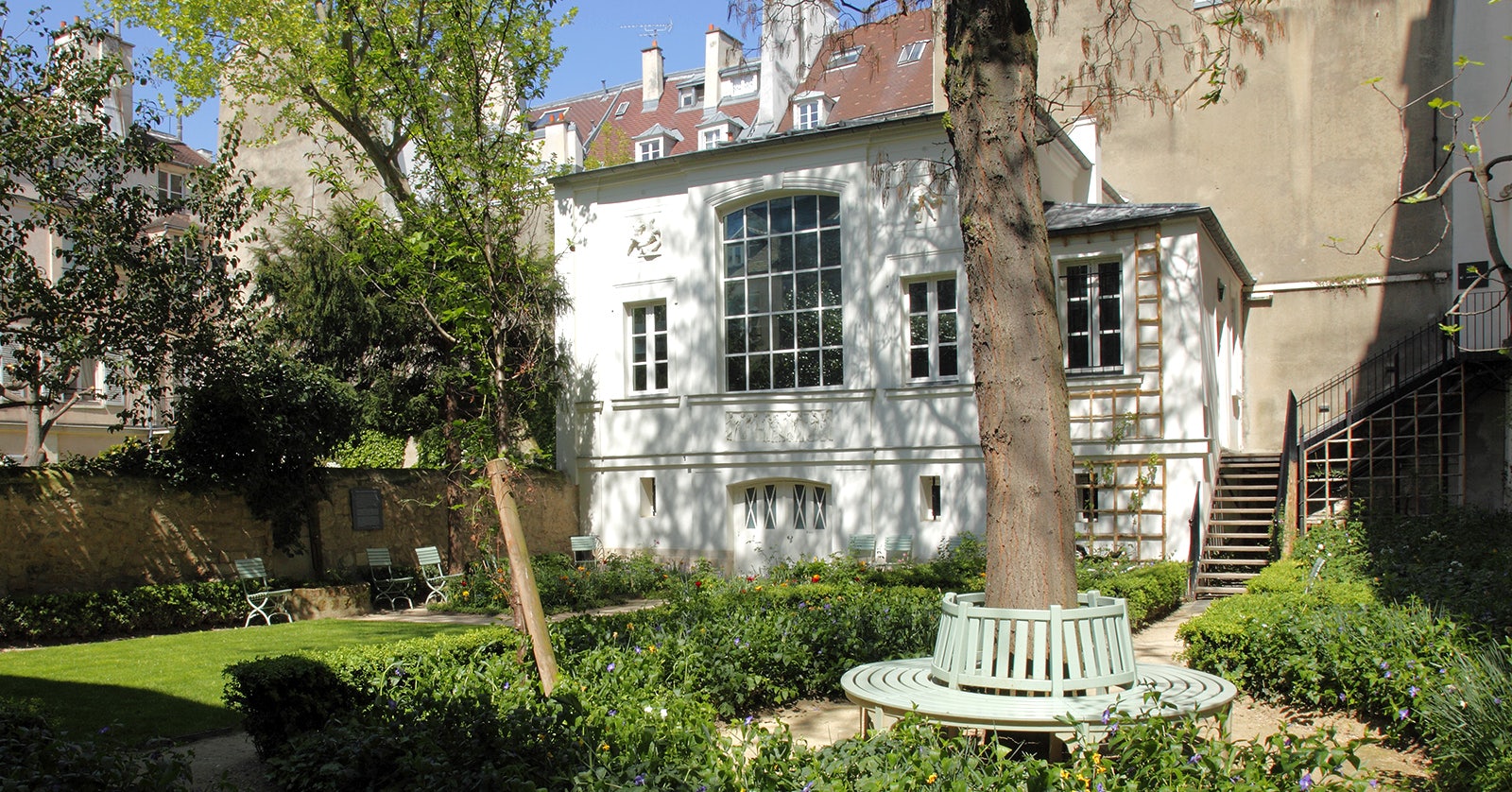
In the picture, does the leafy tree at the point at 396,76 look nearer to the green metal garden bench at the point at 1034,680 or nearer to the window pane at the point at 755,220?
the window pane at the point at 755,220

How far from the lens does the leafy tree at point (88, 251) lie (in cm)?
1438

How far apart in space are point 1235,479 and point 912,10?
520 inches

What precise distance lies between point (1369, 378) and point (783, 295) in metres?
11.2

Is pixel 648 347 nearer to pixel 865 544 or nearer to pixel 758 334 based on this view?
pixel 758 334

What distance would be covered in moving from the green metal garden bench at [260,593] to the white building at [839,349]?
7.21m

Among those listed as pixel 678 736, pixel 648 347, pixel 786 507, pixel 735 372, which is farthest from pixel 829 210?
pixel 678 736

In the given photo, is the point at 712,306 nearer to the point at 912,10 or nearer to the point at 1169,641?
the point at 1169,641

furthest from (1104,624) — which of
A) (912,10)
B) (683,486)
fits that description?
(683,486)

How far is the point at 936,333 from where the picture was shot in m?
19.2

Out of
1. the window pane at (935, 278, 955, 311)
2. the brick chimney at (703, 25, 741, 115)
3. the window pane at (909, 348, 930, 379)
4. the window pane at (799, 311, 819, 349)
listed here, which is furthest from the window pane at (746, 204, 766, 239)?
the brick chimney at (703, 25, 741, 115)

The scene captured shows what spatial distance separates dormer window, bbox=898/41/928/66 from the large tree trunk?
2791 centimetres

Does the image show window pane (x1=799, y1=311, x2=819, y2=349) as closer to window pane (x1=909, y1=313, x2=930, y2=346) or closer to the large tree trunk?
window pane (x1=909, y1=313, x2=930, y2=346)

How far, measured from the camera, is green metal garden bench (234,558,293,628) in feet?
51.3

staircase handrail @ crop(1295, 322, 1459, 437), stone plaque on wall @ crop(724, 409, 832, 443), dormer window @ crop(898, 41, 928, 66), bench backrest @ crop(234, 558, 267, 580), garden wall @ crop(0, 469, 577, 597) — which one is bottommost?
bench backrest @ crop(234, 558, 267, 580)
